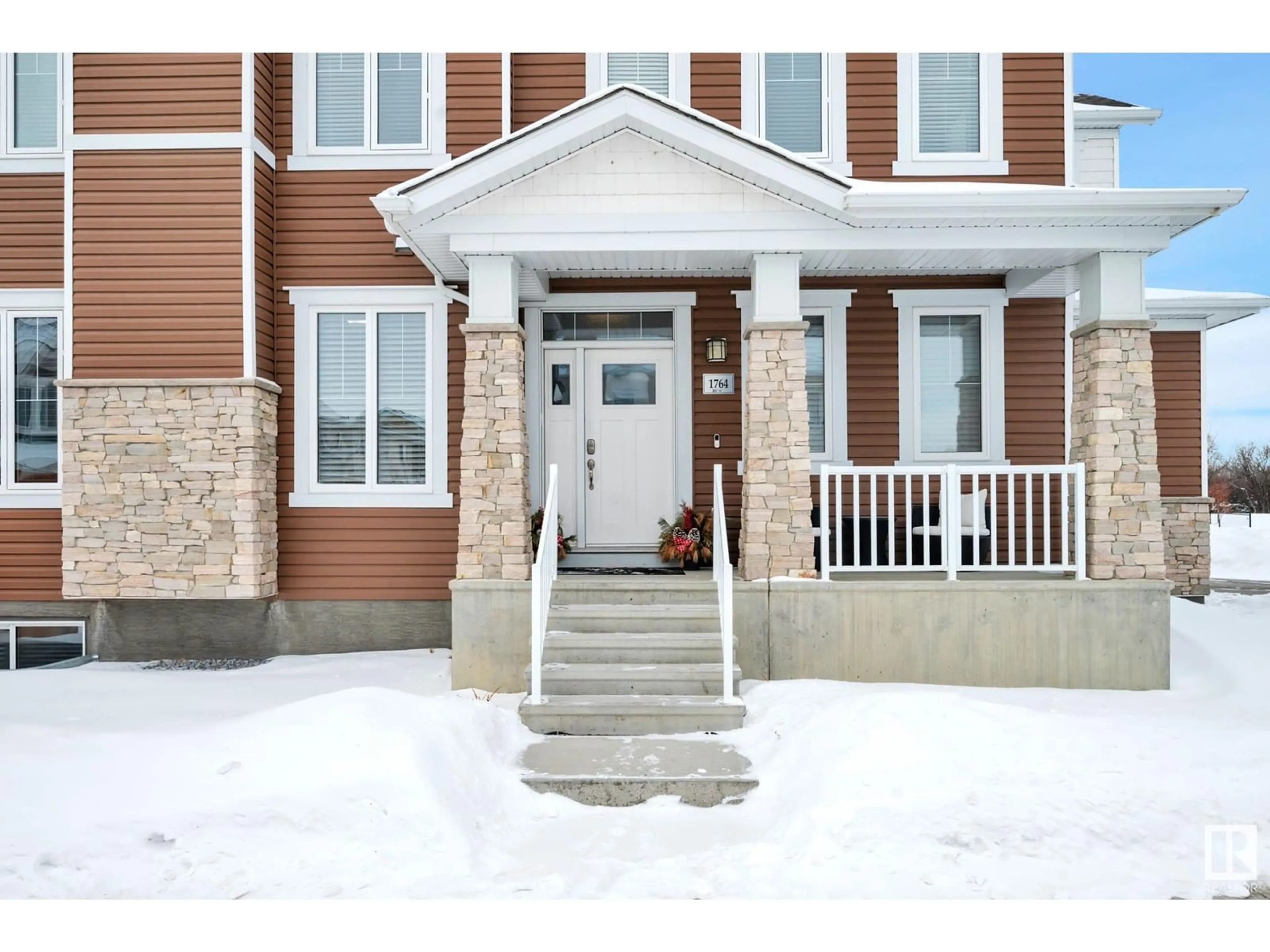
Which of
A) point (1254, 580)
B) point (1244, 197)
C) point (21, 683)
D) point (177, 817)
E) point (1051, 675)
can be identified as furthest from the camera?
point (1254, 580)

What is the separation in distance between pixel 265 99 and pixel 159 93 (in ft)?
2.84

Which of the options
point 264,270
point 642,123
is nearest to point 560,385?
point 642,123

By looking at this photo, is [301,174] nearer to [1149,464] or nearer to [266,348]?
[266,348]

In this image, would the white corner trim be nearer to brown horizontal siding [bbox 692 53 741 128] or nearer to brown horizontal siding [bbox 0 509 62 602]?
brown horizontal siding [bbox 0 509 62 602]

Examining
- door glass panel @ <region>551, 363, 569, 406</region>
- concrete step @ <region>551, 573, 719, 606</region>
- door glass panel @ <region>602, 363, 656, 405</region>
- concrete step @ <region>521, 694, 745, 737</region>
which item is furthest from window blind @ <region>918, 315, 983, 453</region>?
concrete step @ <region>521, 694, 745, 737</region>

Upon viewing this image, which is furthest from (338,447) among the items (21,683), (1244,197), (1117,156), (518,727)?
(1117,156)

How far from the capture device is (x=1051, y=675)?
6.76 m

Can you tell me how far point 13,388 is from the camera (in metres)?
8.59

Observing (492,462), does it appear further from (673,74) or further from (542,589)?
(673,74)

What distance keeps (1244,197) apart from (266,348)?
7939 millimetres

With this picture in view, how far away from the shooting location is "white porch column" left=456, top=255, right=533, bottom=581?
22.8 feet

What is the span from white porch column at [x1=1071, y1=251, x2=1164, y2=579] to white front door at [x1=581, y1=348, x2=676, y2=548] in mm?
3660

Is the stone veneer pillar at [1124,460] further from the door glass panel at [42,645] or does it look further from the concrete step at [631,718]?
the door glass panel at [42,645]

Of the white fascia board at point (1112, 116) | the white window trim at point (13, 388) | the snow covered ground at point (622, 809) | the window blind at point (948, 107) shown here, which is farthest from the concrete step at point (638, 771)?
the white fascia board at point (1112, 116)
